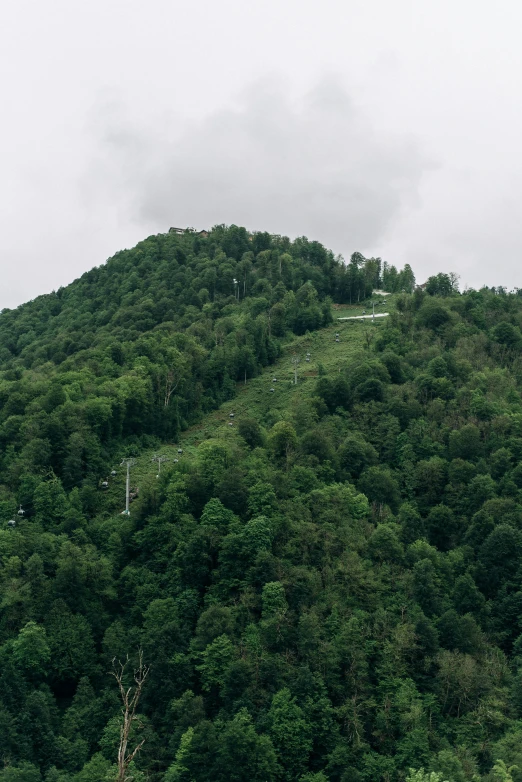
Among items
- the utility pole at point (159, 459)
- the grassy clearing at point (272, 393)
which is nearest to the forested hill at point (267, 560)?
the grassy clearing at point (272, 393)

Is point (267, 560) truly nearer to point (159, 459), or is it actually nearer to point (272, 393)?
point (159, 459)

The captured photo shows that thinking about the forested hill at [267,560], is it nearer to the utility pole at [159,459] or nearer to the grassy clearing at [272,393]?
the grassy clearing at [272,393]

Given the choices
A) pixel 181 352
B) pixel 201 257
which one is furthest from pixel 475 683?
pixel 201 257

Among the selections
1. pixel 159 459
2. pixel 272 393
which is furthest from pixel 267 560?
pixel 272 393

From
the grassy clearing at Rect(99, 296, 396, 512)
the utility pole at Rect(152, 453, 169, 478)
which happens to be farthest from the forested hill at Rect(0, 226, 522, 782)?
the utility pole at Rect(152, 453, 169, 478)

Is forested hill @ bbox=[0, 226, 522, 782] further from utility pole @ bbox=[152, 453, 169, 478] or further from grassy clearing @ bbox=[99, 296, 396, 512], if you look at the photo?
utility pole @ bbox=[152, 453, 169, 478]

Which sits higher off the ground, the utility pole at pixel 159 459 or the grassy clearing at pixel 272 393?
the grassy clearing at pixel 272 393

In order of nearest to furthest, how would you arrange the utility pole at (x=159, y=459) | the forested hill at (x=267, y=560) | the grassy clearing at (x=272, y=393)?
the forested hill at (x=267, y=560) → the utility pole at (x=159, y=459) → the grassy clearing at (x=272, y=393)

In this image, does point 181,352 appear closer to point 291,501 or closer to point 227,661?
point 291,501
